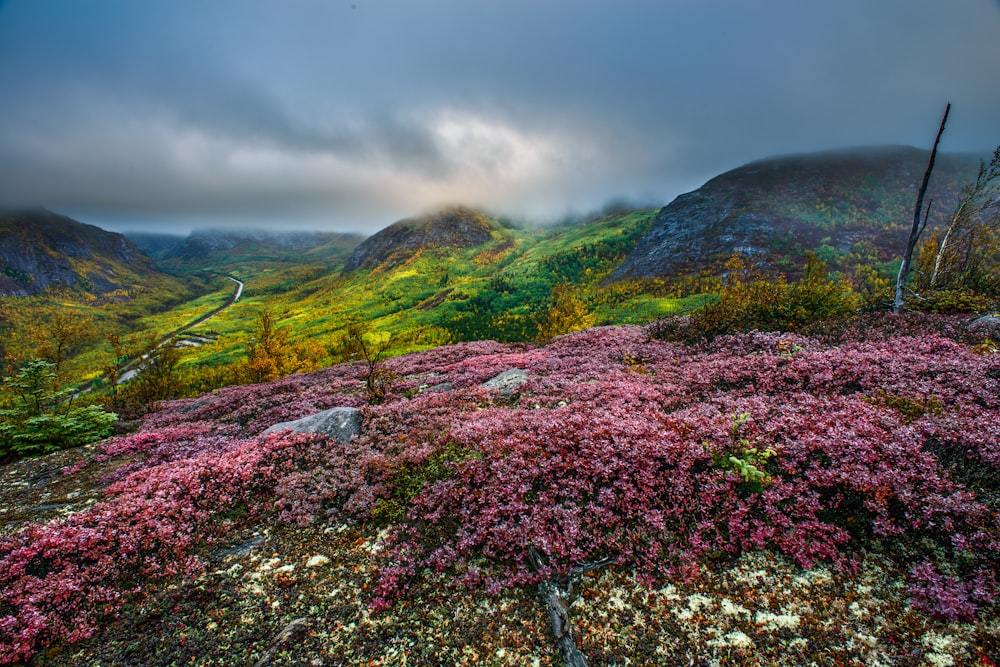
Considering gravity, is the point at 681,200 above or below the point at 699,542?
above

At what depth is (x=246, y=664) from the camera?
14.9 feet

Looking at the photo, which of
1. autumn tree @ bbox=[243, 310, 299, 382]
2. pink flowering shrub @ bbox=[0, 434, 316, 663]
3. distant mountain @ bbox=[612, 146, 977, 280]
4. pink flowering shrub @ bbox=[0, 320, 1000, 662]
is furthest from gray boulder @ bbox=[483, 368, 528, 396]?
distant mountain @ bbox=[612, 146, 977, 280]

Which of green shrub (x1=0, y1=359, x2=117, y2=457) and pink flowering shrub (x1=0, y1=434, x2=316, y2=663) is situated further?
green shrub (x1=0, y1=359, x2=117, y2=457)

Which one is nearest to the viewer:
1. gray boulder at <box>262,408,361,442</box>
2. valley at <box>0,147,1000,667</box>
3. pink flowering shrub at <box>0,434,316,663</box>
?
valley at <box>0,147,1000,667</box>

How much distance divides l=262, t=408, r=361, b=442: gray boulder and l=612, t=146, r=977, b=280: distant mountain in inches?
3259

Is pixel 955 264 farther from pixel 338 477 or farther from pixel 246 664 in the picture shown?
pixel 246 664

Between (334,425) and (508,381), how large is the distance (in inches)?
255

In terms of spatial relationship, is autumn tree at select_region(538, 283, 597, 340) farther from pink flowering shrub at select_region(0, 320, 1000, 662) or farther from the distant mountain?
the distant mountain

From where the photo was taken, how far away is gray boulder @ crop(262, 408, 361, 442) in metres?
10.6

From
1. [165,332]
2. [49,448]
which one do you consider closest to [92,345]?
[165,332]

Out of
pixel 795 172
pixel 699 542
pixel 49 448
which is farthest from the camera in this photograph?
pixel 795 172

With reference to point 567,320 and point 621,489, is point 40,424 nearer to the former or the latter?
point 621,489

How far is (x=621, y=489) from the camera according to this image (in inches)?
262

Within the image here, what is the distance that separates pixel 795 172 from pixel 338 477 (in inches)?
5534
